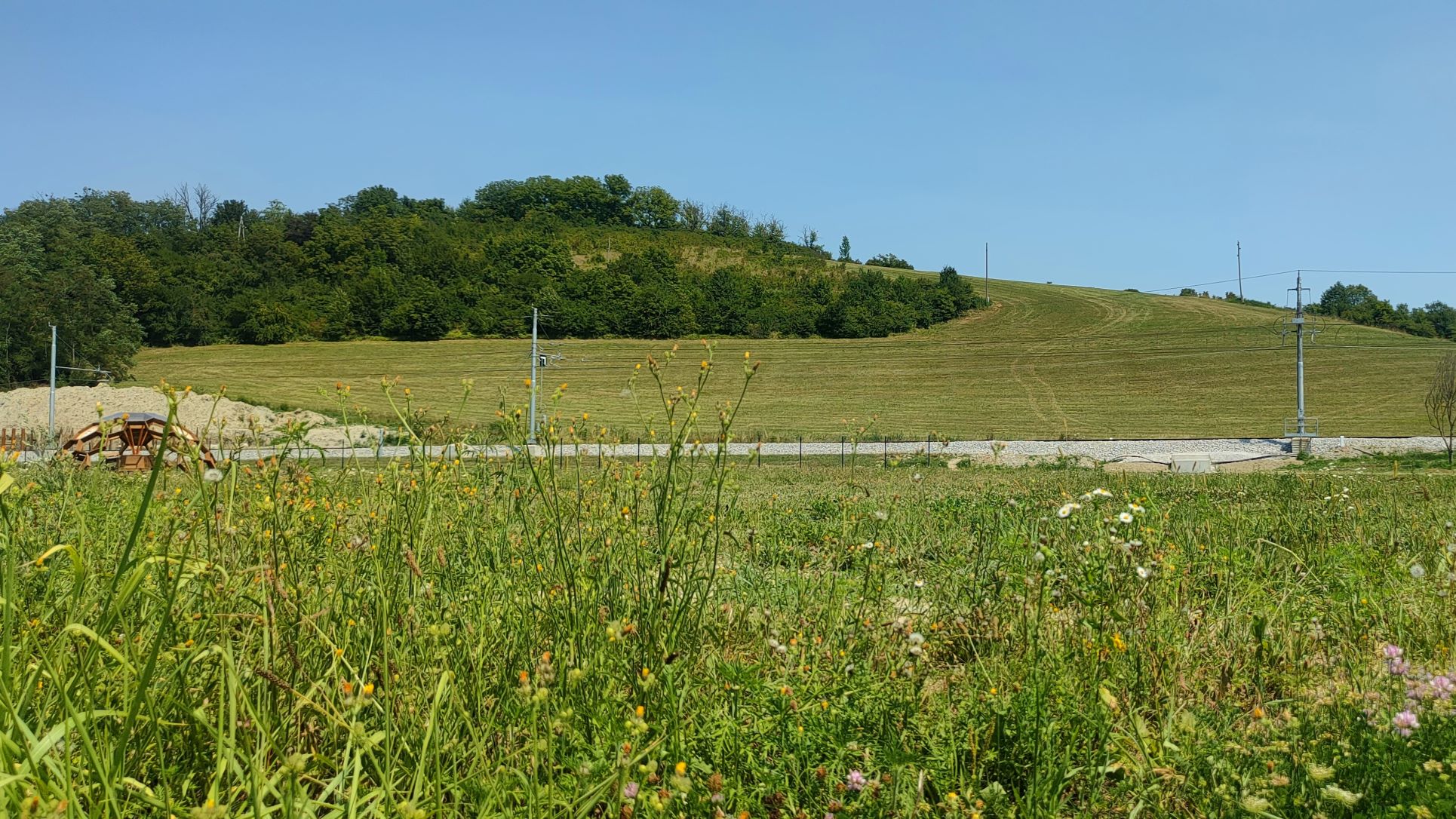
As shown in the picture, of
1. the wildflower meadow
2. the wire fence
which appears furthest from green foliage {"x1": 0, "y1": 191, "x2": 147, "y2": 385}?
the wildflower meadow

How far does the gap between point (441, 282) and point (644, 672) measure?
66.3 m

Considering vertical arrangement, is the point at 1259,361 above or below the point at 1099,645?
above

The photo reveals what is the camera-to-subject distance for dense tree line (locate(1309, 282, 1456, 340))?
2302 inches

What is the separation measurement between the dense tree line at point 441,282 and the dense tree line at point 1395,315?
83.2 ft

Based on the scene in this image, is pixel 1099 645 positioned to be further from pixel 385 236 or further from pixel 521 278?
pixel 385 236

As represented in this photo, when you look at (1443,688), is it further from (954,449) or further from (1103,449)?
Result: (1103,449)

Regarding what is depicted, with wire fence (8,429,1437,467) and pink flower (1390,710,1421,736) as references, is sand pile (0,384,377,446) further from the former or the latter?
pink flower (1390,710,1421,736)

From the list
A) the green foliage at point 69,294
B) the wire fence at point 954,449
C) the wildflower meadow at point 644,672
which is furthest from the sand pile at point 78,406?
the wildflower meadow at point 644,672

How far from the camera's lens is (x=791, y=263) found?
70938mm

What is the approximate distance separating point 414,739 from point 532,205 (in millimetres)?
91132

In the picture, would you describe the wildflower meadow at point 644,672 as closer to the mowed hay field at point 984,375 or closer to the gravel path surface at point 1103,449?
the gravel path surface at point 1103,449

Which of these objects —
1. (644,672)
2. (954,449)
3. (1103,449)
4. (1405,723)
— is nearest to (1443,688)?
(1405,723)

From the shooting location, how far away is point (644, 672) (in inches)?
80.8

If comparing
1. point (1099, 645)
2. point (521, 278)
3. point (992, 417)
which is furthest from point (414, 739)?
point (521, 278)
